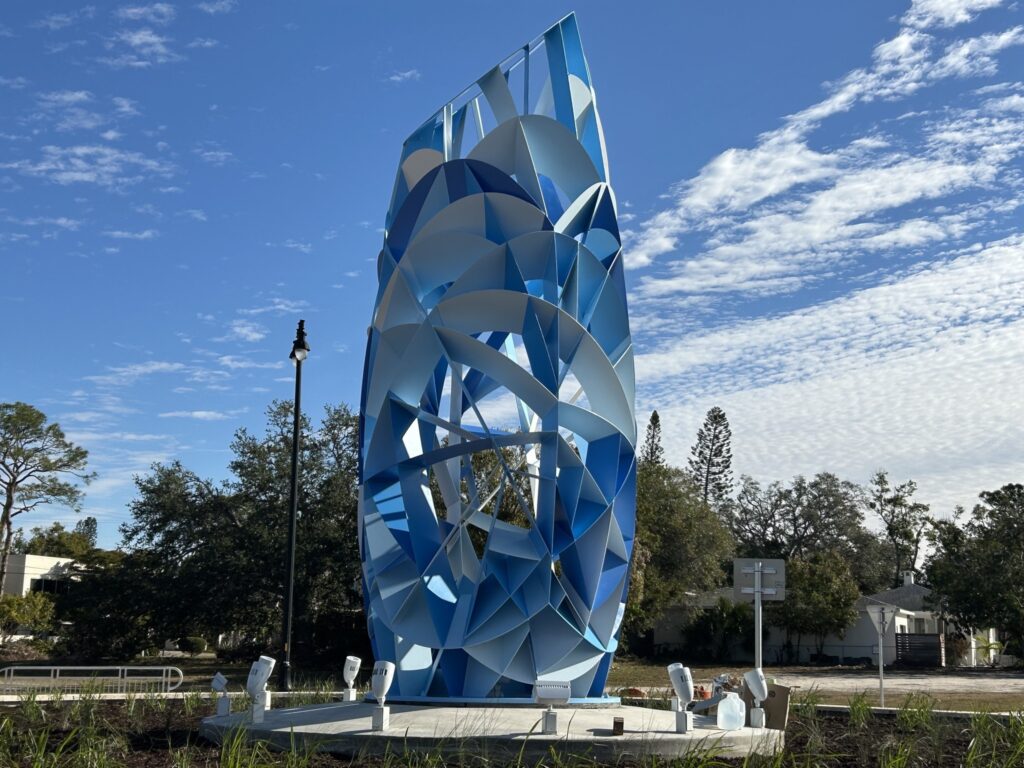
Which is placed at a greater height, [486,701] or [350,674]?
[350,674]

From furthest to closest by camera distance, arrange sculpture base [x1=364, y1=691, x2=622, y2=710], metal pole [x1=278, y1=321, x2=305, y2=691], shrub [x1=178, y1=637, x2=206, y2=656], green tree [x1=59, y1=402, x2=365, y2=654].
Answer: shrub [x1=178, y1=637, x2=206, y2=656] → green tree [x1=59, y1=402, x2=365, y2=654] → metal pole [x1=278, y1=321, x2=305, y2=691] → sculpture base [x1=364, y1=691, x2=622, y2=710]

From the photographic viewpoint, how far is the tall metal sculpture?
643 inches

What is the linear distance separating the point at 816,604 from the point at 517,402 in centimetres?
3235

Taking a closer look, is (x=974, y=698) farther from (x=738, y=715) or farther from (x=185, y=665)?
(x=185, y=665)

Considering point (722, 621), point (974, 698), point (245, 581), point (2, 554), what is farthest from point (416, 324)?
point (2, 554)

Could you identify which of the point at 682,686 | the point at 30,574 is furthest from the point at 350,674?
the point at 30,574

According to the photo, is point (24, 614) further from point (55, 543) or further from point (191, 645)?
point (55, 543)

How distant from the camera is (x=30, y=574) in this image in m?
64.0

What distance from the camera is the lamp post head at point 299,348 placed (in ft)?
78.0

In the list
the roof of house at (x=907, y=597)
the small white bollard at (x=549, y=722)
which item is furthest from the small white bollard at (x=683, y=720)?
the roof of house at (x=907, y=597)

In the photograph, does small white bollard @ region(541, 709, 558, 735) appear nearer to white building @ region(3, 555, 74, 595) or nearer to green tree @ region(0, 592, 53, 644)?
green tree @ region(0, 592, 53, 644)

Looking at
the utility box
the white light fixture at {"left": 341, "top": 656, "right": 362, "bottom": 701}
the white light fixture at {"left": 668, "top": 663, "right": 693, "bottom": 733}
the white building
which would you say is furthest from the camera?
the white building

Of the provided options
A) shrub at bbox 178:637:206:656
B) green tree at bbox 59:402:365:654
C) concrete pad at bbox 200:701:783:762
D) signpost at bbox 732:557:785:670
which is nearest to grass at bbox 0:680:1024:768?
concrete pad at bbox 200:701:783:762

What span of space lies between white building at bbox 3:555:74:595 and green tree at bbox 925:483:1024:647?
1840 inches
